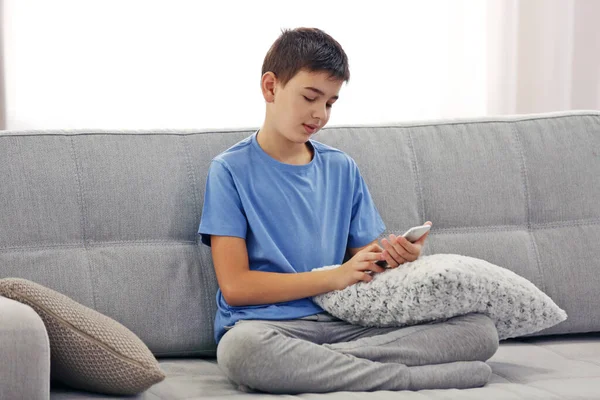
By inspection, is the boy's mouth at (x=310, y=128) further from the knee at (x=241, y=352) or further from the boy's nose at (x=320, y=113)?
the knee at (x=241, y=352)

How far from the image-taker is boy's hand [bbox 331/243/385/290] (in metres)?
1.72

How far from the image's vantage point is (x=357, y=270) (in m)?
1.73

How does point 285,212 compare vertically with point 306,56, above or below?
below

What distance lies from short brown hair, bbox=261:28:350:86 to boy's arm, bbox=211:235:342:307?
39 cm

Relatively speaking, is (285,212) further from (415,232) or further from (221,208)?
(415,232)

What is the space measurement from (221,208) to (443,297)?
49 centimetres

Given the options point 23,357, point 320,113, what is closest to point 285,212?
point 320,113

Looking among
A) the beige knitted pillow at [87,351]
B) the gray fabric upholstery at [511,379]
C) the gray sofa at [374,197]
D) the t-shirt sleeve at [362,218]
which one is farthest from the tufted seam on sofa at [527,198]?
the beige knitted pillow at [87,351]

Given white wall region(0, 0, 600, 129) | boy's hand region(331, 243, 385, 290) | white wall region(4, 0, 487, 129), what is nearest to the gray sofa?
boy's hand region(331, 243, 385, 290)

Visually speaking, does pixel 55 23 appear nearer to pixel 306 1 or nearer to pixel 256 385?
pixel 306 1

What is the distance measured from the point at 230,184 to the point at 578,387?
794 millimetres

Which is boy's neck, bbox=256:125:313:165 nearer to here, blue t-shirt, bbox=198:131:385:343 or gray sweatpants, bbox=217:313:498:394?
blue t-shirt, bbox=198:131:385:343

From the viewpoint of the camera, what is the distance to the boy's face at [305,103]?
6.06 feet

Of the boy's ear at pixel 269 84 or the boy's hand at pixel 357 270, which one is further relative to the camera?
the boy's ear at pixel 269 84
